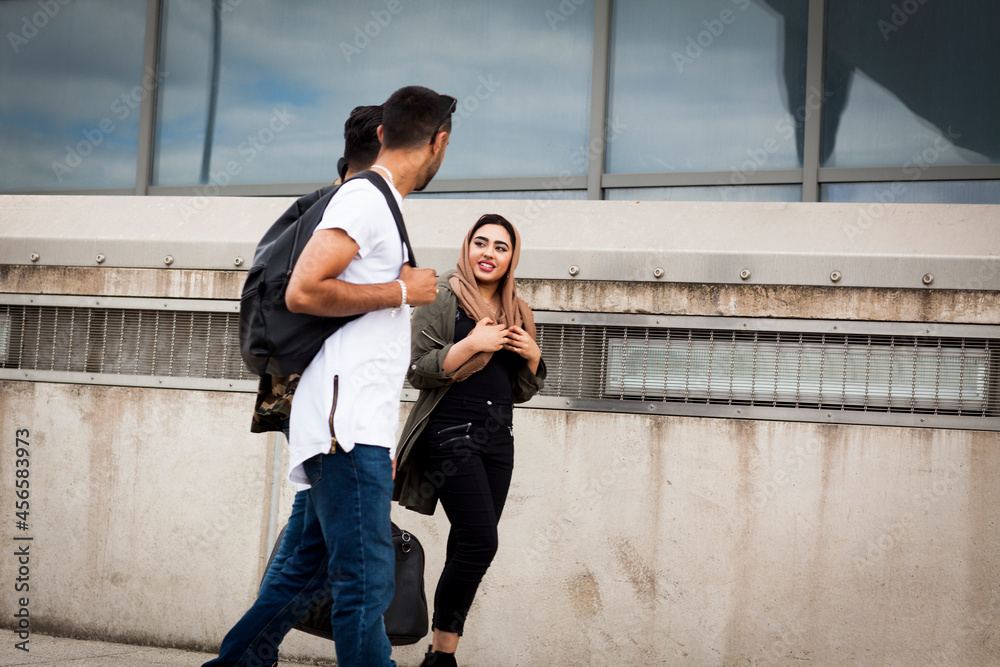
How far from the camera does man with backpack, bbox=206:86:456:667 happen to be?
2.29 m

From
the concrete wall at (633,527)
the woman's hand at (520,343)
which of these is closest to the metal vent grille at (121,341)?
the concrete wall at (633,527)

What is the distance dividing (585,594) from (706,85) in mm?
2816

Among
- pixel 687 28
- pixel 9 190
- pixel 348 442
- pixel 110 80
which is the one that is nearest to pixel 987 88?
pixel 687 28

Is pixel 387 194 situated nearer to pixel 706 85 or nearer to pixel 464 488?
pixel 464 488

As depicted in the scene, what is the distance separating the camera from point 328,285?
7.43 feet

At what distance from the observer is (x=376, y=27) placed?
548 centimetres

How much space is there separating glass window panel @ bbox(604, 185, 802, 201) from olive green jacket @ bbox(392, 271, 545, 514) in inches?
76.8

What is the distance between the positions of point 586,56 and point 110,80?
313 centimetres

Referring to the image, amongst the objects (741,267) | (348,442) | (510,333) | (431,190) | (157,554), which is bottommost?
(157,554)

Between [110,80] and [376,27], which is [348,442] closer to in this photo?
[376,27]

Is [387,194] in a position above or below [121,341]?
above

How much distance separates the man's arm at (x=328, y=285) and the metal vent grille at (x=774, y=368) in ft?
5.78

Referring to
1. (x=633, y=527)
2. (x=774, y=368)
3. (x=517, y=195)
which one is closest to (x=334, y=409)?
(x=633, y=527)

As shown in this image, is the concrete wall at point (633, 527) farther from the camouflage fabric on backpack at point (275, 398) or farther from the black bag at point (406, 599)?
the camouflage fabric on backpack at point (275, 398)
